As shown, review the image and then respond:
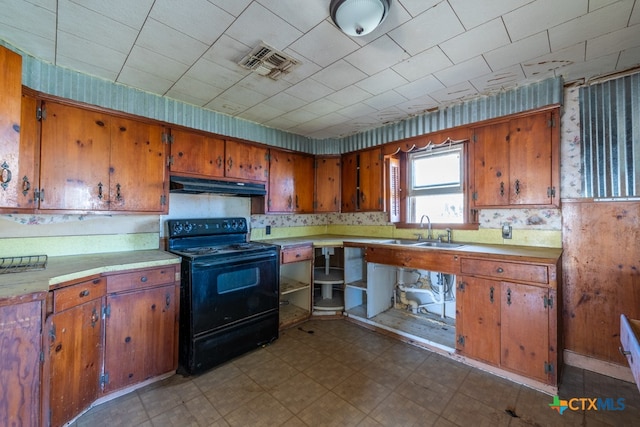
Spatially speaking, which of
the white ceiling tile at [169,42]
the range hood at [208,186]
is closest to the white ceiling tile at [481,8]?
the white ceiling tile at [169,42]

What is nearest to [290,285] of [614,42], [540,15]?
[540,15]

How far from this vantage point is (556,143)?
7.43ft

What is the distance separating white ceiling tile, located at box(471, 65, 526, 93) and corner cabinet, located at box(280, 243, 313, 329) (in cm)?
240

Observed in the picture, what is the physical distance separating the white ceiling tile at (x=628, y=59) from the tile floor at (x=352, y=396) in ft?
8.10

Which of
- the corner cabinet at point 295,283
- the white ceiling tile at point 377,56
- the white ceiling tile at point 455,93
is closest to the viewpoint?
the white ceiling tile at point 377,56

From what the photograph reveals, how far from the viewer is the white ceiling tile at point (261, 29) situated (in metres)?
1.51

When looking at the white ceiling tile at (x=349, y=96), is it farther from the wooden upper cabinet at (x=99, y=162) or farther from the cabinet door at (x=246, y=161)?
the wooden upper cabinet at (x=99, y=162)

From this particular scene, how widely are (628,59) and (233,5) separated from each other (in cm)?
282

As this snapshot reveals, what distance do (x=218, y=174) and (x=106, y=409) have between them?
2.13 metres

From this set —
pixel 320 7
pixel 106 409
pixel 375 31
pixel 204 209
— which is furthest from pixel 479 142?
pixel 106 409

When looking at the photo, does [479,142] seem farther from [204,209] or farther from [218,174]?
[204,209]

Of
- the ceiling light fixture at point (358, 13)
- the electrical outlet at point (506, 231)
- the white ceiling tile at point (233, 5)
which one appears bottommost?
the electrical outlet at point (506, 231)

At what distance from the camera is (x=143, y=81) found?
2238 mm

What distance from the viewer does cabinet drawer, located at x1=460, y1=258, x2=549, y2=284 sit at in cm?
197
